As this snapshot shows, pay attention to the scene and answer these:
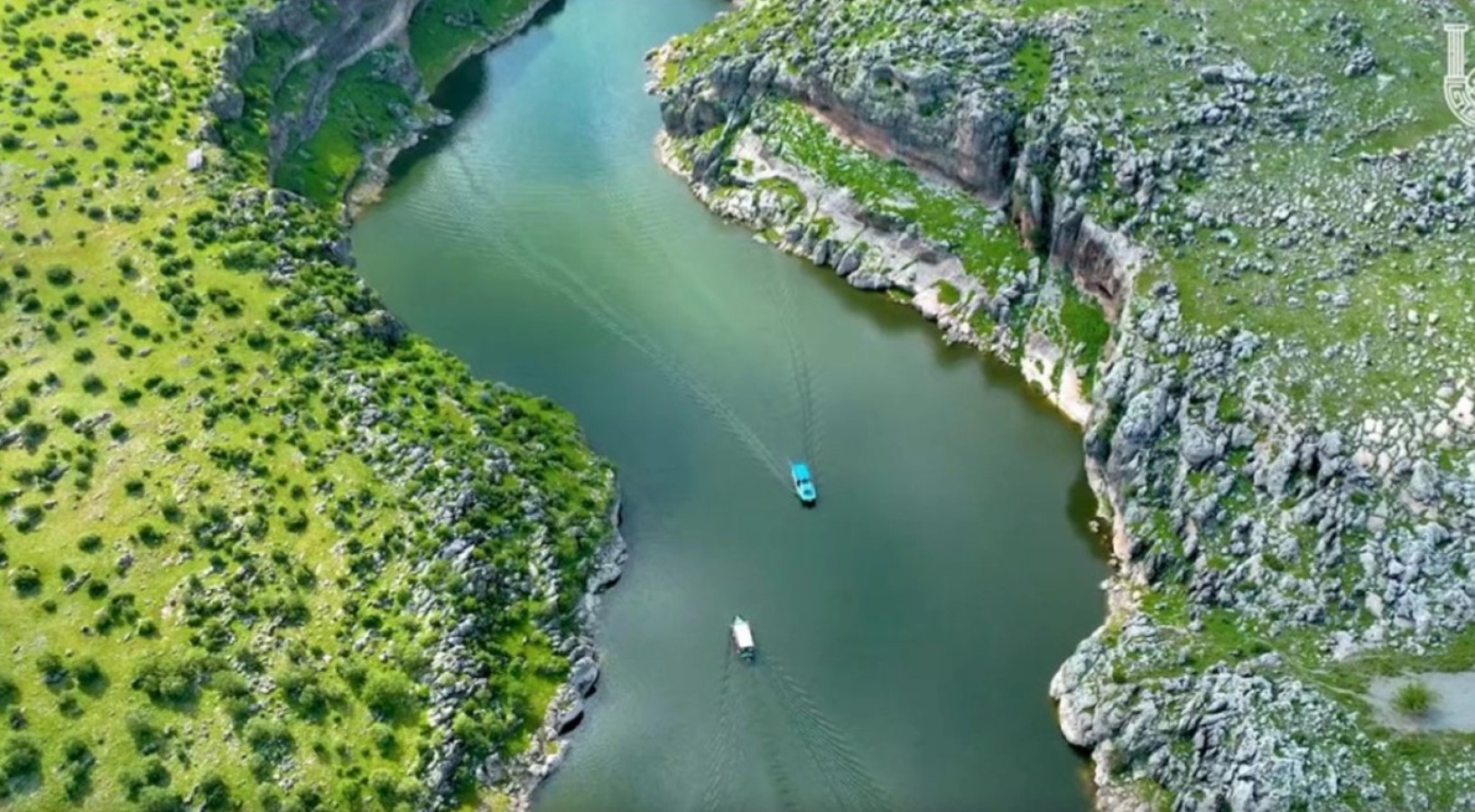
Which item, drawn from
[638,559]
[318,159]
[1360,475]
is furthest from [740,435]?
[318,159]

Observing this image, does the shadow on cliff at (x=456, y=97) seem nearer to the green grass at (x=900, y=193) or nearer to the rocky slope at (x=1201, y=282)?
the rocky slope at (x=1201, y=282)

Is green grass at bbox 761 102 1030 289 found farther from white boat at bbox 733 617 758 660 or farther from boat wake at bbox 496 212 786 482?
white boat at bbox 733 617 758 660

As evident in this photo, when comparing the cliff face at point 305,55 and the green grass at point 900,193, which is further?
the cliff face at point 305,55

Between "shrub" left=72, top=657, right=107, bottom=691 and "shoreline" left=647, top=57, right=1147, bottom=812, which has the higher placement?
"shoreline" left=647, top=57, right=1147, bottom=812

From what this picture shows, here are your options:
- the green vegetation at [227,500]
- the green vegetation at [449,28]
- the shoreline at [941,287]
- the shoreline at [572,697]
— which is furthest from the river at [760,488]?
the green vegetation at [449,28]

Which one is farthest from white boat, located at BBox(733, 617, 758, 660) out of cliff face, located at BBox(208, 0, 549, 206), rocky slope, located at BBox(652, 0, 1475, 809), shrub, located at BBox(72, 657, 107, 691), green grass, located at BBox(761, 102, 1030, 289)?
cliff face, located at BBox(208, 0, 549, 206)

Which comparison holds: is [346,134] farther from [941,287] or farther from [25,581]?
[25,581]
